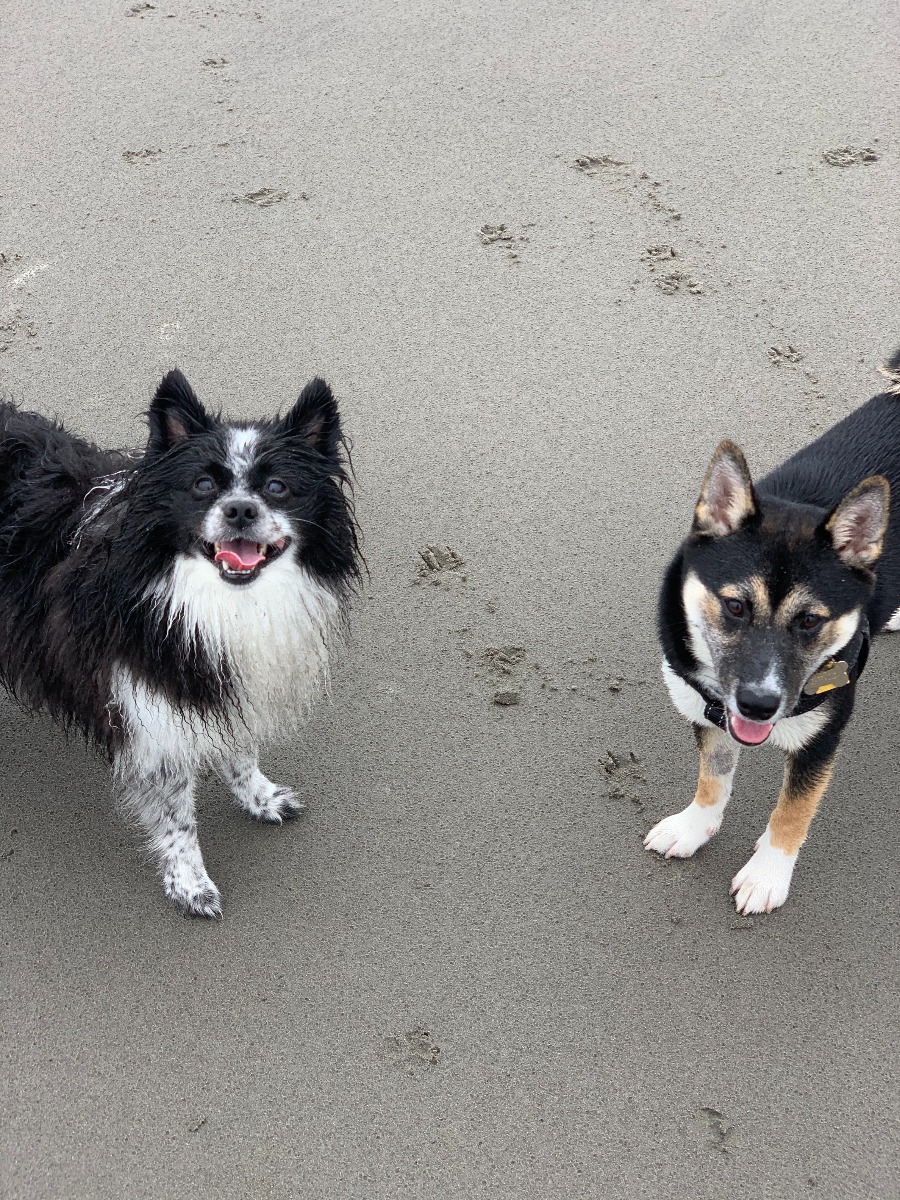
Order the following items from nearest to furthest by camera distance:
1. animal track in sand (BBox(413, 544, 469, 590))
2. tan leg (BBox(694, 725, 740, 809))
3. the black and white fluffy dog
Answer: the black and white fluffy dog < tan leg (BBox(694, 725, 740, 809)) < animal track in sand (BBox(413, 544, 469, 590))

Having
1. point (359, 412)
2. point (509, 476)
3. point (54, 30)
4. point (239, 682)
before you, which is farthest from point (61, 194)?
point (239, 682)

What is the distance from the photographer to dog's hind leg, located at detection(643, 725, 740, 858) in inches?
111

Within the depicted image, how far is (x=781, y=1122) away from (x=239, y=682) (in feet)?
5.48

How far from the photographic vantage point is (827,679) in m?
2.53

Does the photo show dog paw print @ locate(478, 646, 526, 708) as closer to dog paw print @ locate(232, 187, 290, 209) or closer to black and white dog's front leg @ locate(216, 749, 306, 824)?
black and white dog's front leg @ locate(216, 749, 306, 824)

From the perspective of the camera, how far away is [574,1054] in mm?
2600

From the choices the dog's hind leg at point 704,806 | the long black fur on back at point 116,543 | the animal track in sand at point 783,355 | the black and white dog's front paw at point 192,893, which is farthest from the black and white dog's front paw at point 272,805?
the animal track in sand at point 783,355

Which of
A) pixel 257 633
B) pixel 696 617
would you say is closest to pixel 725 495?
pixel 696 617

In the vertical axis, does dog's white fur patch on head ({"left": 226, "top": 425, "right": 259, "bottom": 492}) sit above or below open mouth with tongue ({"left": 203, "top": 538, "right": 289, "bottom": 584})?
above

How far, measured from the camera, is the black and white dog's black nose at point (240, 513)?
2.34 metres

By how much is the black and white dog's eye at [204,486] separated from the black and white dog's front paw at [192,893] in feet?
3.65

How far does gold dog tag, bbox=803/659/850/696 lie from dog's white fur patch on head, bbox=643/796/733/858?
54 centimetres

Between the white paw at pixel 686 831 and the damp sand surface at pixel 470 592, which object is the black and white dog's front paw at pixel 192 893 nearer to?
the damp sand surface at pixel 470 592

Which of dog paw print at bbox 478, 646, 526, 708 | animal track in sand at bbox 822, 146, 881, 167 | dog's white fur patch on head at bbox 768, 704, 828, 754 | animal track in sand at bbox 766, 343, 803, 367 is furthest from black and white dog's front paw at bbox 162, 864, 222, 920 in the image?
animal track in sand at bbox 822, 146, 881, 167
